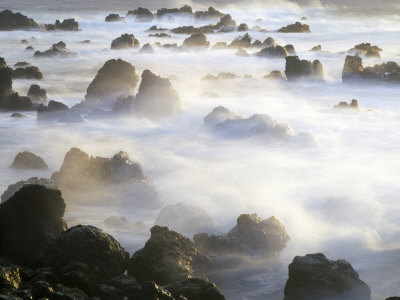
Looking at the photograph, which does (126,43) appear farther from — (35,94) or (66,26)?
(35,94)

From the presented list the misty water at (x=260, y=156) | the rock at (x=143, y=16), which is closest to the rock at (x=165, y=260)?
the misty water at (x=260, y=156)

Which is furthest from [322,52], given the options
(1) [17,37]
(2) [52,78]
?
(1) [17,37]

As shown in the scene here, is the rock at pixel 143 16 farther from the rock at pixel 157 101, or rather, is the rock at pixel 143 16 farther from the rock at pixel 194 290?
the rock at pixel 194 290

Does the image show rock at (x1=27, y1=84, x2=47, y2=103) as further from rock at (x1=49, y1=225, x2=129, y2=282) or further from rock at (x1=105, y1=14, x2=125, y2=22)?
rock at (x1=105, y1=14, x2=125, y2=22)

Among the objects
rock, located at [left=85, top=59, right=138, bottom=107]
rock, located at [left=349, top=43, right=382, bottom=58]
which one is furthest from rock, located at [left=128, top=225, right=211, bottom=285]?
rock, located at [left=349, top=43, right=382, bottom=58]

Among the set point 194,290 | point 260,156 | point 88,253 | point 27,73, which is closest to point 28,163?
point 260,156

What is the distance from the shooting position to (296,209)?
11227 mm

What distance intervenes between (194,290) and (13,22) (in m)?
47.8

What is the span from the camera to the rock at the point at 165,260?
7223mm

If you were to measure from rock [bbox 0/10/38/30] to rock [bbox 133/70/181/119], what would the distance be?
33.2 metres

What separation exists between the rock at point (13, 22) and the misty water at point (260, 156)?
545 inches

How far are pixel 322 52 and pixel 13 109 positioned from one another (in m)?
24.8

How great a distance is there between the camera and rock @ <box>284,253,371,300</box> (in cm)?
715

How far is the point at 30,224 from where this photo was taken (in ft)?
24.6
